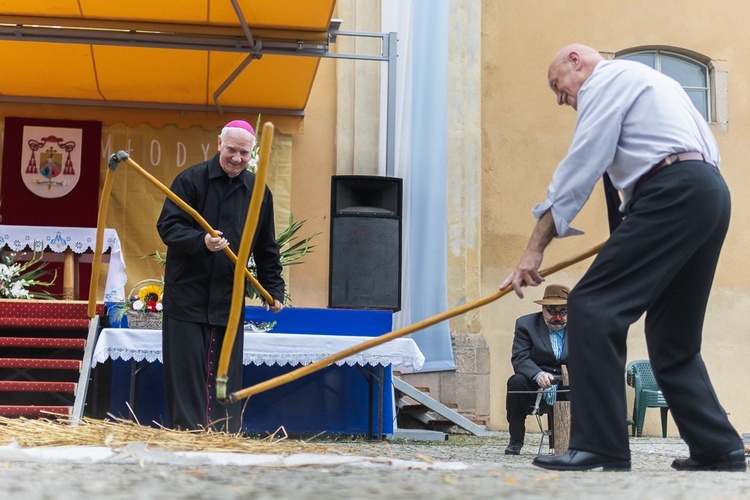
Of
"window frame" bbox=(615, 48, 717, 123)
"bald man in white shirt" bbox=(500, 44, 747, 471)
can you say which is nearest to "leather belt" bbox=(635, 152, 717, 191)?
"bald man in white shirt" bbox=(500, 44, 747, 471)

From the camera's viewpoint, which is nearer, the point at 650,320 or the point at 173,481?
the point at 173,481

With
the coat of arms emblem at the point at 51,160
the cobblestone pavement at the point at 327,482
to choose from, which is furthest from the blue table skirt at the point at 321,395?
the coat of arms emblem at the point at 51,160

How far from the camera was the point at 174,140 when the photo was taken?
11086 millimetres

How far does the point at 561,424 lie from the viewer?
21.4ft

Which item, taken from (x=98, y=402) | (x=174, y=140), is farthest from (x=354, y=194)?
(x=98, y=402)

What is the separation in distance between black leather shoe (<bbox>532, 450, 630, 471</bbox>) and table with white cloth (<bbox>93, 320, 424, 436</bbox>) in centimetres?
375

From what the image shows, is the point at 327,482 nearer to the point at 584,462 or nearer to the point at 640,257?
the point at 584,462

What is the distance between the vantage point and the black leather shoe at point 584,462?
3.33 meters

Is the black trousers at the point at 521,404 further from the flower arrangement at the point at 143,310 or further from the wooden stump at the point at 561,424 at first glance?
the flower arrangement at the point at 143,310

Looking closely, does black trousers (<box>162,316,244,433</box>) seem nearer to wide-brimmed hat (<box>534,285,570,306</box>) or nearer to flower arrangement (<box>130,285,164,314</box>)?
flower arrangement (<box>130,285,164,314</box>)

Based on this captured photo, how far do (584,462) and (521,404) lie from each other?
3739 millimetres

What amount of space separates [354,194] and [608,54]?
3.88m

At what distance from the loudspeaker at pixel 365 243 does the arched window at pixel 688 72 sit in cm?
409

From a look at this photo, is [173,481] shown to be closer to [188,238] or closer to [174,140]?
[188,238]
